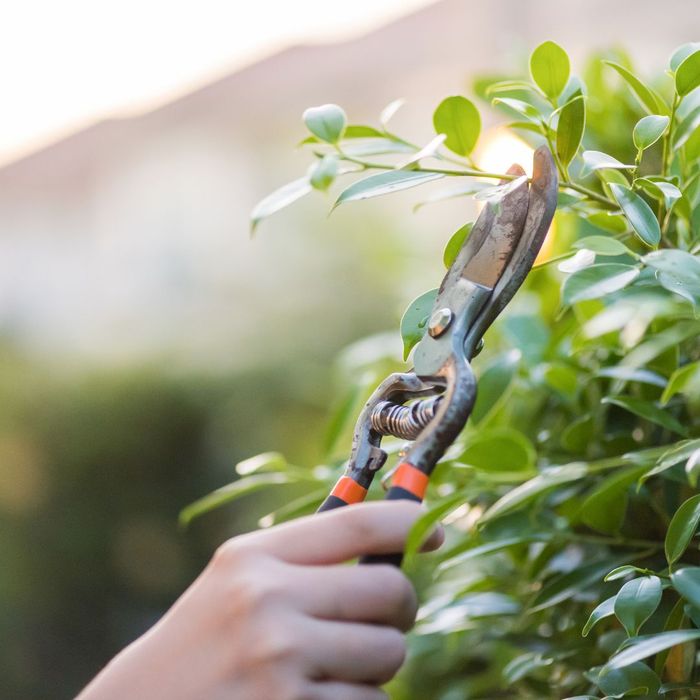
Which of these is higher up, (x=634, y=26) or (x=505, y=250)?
(x=505, y=250)

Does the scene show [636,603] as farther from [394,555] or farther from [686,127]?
[686,127]

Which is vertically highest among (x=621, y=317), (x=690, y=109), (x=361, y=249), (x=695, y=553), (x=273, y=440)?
(x=690, y=109)

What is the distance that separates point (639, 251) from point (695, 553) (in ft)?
0.55

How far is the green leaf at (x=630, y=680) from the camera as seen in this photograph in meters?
0.36

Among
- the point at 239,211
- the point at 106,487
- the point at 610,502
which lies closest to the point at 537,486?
the point at 610,502

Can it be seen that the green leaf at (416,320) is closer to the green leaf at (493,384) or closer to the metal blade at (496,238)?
the metal blade at (496,238)

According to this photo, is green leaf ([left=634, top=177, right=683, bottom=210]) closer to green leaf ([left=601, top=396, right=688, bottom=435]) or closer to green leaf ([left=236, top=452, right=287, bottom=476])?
green leaf ([left=601, top=396, right=688, bottom=435])

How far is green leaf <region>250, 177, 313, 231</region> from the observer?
408mm

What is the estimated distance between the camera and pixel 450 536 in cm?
73

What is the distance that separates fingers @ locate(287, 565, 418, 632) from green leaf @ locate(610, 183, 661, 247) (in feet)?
0.58


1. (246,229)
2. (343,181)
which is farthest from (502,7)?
(246,229)

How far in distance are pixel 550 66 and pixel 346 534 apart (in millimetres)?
244

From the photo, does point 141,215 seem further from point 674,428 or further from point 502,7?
point 674,428

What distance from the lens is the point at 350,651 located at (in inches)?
12.0
